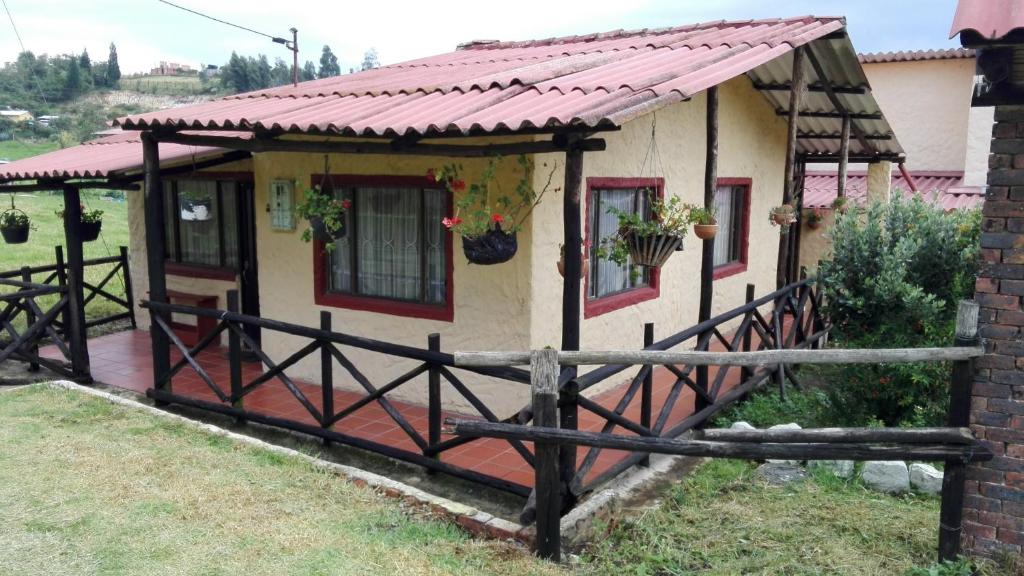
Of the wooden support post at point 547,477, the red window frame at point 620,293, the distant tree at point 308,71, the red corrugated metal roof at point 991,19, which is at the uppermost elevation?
the distant tree at point 308,71

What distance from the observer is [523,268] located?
20.5 ft

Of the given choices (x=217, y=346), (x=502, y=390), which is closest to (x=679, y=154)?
(x=502, y=390)

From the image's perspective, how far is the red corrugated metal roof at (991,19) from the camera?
314 cm

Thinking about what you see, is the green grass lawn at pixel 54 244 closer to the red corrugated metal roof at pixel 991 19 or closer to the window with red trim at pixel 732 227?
the window with red trim at pixel 732 227

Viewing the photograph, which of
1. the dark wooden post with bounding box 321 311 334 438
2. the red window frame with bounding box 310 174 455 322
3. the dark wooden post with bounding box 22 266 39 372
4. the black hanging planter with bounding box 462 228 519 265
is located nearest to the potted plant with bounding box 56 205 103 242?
the dark wooden post with bounding box 22 266 39 372

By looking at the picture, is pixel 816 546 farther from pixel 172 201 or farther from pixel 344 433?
pixel 172 201

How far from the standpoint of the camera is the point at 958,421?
4.04m

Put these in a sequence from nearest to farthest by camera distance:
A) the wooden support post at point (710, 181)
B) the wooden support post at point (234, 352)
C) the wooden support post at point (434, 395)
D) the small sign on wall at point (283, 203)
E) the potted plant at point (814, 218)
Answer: the wooden support post at point (434, 395)
the wooden support post at point (710, 181)
the wooden support post at point (234, 352)
the small sign on wall at point (283, 203)
the potted plant at point (814, 218)

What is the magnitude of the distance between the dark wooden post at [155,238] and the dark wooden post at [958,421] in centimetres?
613

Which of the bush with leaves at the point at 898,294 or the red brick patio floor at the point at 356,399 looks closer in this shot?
the red brick patio floor at the point at 356,399

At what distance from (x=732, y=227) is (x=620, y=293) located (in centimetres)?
301

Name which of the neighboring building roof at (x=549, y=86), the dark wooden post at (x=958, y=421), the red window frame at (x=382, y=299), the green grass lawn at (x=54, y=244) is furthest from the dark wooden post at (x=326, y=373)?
the green grass lawn at (x=54, y=244)

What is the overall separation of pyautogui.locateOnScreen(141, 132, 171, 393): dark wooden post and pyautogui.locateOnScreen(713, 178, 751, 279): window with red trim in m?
6.13

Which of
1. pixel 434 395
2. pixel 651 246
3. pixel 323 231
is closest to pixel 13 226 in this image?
pixel 323 231
